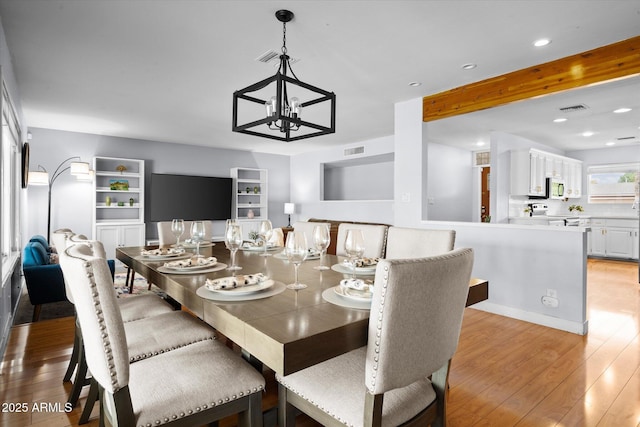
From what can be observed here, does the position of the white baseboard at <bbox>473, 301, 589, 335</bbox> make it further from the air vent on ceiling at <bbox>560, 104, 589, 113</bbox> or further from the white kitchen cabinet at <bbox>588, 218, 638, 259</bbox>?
the white kitchen cabinet at <bbox>588, 218, 638, 259</bbox>

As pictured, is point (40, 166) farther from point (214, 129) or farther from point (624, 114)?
point (624, 114)

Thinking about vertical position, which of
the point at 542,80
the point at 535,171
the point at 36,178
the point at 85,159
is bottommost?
the point at 36,178

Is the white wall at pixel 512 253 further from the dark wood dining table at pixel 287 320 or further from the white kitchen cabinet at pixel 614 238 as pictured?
the white kitchen cabinet at pixel 614 238

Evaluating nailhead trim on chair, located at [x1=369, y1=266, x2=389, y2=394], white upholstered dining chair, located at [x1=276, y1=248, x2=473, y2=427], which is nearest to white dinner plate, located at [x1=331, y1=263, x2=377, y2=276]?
white upholstered dining chair, located at [x1=276, y1=248, x2=473, y2=427]

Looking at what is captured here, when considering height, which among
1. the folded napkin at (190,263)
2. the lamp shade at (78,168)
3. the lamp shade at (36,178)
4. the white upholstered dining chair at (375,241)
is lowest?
the folded napkin at (190,263)

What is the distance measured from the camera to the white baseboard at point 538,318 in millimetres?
3047

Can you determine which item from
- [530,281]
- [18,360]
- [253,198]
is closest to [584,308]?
[530,281]

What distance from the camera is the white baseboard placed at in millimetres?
3047

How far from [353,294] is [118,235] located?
6.16m

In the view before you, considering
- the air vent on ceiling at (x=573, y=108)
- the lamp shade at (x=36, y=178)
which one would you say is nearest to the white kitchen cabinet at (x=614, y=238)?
Result: the air vent on ceiling at (x=573, y=108)

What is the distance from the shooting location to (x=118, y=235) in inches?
246

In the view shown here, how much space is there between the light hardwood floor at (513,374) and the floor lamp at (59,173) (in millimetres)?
2472

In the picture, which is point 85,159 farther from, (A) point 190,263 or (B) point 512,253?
(B) point 512,253

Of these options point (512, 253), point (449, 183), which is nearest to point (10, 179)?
point (512, 253)
